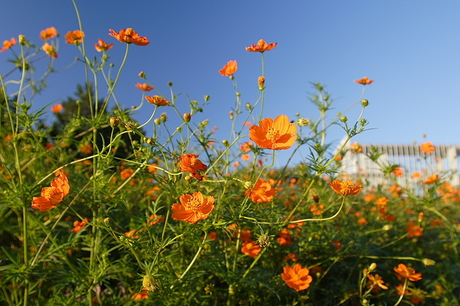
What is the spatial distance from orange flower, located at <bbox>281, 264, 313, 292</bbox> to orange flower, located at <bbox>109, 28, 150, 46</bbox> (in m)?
1.00

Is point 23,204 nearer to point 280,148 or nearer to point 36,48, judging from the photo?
point 280,148

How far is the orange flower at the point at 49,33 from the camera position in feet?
6.11

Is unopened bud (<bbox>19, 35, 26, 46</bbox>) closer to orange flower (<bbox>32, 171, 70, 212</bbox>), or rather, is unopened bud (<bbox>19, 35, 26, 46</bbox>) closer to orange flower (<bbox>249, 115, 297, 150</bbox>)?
orange flower (<bbox>32, 171, 70, 212</bbox>)

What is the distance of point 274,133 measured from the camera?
92cm

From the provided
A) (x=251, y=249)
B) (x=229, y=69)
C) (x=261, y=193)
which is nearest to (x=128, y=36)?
(x=229, y=69)

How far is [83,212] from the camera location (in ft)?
5.69

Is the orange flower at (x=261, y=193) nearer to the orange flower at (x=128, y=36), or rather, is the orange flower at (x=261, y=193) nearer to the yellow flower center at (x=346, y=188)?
the yellow flower center at (x=346, y=188)

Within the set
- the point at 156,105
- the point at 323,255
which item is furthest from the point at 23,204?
the point at 323,255

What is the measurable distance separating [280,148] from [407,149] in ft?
37.7

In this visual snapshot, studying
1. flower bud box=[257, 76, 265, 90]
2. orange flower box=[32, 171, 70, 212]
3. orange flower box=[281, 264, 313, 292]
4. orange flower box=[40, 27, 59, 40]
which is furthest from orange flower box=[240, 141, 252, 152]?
orange flower box=[40, 27, 59, 40]

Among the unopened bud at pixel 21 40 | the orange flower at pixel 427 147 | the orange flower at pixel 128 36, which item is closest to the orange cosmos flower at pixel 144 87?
the orange flower at pixel 128 36

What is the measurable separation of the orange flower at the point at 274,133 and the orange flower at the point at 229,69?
19.2 inches

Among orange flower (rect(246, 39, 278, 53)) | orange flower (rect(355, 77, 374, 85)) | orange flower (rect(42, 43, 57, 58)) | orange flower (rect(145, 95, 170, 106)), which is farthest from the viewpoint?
orange flower (rect(42, 43, 57, 58))

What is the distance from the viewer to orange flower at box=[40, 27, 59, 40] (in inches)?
73.4
